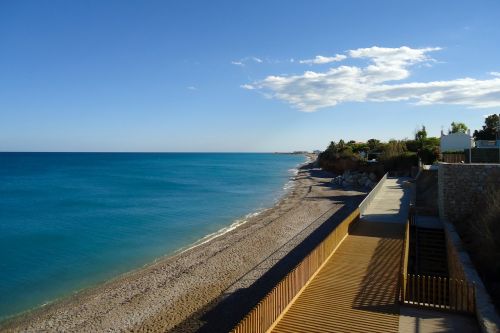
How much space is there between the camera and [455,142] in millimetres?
34281

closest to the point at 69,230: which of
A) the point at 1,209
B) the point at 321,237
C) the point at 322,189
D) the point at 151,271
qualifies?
the point at 151,271

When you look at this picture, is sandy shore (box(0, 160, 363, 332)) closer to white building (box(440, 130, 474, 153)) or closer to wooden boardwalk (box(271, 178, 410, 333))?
wooden boardwalk (box(271, 178, 410, 333))

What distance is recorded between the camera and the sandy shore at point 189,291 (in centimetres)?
1395

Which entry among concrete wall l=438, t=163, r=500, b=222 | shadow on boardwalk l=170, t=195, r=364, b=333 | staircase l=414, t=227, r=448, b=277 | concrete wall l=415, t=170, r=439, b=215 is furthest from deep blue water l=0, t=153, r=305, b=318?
concrete wall l=438, t=163, r=500, b=222

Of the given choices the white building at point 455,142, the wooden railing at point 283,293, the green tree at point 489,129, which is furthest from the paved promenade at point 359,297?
the green tree at point 489,129

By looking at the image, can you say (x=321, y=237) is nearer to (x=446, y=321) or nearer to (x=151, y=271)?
(x=151, y=271)

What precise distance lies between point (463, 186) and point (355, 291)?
10.2 meters

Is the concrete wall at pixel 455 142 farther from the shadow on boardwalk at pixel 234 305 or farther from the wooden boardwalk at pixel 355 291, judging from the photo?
the shadow on boardwalk at pixel 234 305

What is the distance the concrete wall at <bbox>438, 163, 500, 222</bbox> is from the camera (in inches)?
692

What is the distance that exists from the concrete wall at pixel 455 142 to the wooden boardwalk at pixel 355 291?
20.1 metres

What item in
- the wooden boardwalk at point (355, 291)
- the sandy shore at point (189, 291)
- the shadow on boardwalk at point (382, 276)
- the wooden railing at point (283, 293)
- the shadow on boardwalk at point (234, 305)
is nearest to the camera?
the wooden railing at point (283, 293)

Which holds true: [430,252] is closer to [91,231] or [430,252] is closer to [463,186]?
[463,186]

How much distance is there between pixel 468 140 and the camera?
33.6 meters

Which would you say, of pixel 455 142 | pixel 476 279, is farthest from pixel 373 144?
pixel 476 279
